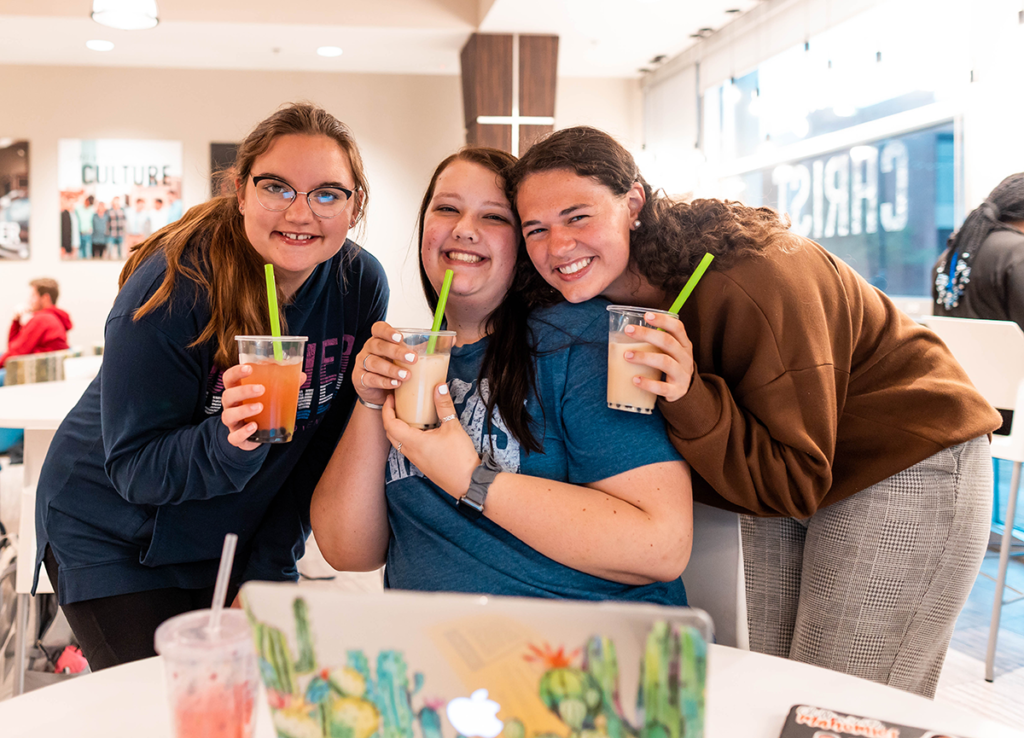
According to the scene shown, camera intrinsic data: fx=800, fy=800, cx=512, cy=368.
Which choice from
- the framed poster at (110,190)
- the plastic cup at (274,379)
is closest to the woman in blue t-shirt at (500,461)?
the plastic cup at (274,379)

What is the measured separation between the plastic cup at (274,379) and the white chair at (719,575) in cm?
68

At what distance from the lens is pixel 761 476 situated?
50.6 inches

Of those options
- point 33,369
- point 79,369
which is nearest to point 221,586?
point 33,369

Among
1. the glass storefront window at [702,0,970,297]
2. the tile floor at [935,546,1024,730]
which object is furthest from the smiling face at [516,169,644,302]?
the glass storefront window at [702,0,970,297]

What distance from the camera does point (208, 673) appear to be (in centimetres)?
60

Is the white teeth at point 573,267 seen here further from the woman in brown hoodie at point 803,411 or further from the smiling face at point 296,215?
the smiling face at point 296,215

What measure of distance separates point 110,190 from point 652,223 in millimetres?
7532

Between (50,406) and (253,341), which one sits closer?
(253,341)

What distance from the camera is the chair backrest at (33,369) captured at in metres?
3.44

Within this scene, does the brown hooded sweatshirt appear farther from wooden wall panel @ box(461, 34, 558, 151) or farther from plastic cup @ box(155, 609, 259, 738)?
wooden wall panel @ box(461, 34, 558, 151)

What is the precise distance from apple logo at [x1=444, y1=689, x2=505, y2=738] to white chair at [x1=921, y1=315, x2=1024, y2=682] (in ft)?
8.87

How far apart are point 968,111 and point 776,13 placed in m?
1.91

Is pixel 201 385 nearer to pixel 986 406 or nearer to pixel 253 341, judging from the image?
pixel 253 341

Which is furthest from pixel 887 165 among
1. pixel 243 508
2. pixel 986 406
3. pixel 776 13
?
pixel 243 508
